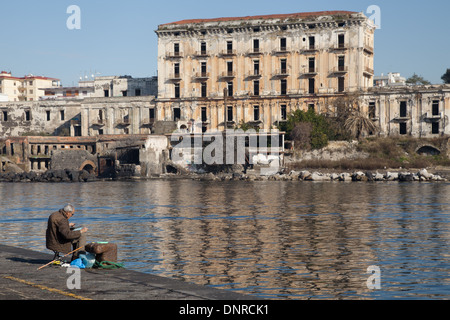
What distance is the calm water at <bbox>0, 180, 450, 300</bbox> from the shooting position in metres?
15.6

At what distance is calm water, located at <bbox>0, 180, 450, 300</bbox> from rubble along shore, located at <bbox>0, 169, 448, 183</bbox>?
21.9 m

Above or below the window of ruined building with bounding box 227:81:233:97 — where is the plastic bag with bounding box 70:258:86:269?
below

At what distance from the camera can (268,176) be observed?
70688mm

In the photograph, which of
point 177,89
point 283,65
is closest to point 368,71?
point 283,65

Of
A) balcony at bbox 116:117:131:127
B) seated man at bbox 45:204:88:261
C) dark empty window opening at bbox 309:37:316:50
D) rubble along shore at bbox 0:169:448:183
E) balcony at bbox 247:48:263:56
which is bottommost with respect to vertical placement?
A: rubble along shore at bbox 0:169:448:183

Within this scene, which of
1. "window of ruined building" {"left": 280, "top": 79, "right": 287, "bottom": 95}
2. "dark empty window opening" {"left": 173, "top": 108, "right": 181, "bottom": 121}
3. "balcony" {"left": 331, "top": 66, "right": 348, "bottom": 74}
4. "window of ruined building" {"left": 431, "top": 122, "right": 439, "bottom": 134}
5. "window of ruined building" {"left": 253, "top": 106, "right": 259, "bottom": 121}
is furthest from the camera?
"dark empty window opening" {"left": 173, "top": 108, "right": 181, "bottom": 121}

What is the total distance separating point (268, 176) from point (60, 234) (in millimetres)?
56017

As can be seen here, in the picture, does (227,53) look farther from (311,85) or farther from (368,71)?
(368,71)

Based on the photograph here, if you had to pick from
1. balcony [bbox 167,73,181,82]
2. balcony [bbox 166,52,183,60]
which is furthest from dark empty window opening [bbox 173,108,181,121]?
balcony [bbox 166,52,183,60]

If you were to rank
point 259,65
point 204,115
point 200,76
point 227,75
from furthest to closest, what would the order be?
point 204,115, point 200,76, point 227,75, point 259,65

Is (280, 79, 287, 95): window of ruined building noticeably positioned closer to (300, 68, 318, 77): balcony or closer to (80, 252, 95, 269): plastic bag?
(300, 68, 318, 77): balcony

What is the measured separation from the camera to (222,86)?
82.9m
